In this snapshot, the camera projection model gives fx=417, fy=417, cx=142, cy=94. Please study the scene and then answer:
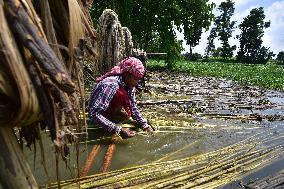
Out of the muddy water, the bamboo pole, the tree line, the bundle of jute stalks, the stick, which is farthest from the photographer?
the tree line

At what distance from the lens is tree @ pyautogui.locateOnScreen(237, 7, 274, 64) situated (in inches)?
2724

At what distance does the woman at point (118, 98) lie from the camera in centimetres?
535

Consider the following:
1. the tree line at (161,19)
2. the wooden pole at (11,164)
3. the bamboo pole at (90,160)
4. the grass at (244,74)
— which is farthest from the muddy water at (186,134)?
the tree line at (161,19)

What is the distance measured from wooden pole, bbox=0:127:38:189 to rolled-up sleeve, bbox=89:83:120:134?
3.59 meters

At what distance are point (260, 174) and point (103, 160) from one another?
5.80 feet

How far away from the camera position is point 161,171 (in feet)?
14.0

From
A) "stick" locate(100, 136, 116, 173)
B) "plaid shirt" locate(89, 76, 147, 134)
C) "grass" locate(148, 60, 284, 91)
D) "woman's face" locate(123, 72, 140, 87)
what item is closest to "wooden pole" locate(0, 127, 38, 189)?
"stick" locate(100, 136, 116, 173)

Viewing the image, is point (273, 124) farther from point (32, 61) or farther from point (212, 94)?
point (32, 61)

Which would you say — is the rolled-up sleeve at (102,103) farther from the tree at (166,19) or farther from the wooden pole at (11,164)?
the tree at (166,19)

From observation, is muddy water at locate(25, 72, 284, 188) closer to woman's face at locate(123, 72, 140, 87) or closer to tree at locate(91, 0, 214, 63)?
woman's face at locate(123, 72, 140, 87)

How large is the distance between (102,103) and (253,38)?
229 feet

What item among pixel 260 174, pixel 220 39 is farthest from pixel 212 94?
pixel 220 39

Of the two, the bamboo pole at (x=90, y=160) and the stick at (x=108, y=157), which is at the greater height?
the bamboo pole at (x=90, y=160)

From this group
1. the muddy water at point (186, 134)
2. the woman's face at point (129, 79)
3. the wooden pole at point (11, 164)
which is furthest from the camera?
the woman's face at point (129, 79)
